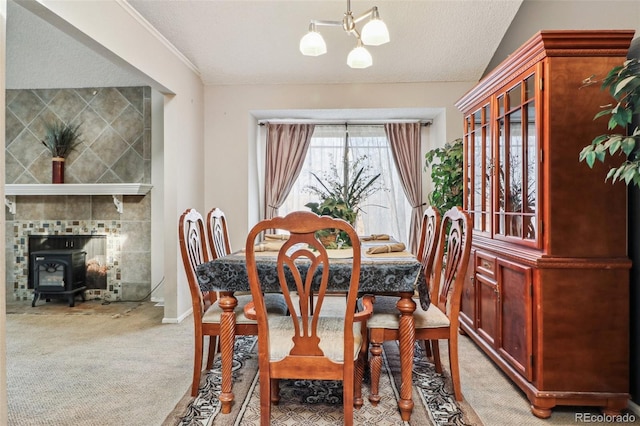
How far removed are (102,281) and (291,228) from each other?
397 centimetres

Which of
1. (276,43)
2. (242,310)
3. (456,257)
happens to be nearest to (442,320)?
(456,257)

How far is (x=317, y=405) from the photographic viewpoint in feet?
6.79

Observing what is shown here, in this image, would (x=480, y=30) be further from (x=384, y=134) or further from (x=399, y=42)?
(x=384, y=134)

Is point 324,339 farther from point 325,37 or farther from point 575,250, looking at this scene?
point 325,37

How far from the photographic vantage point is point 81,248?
451 cm

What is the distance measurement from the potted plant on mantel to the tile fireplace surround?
2.9 inches

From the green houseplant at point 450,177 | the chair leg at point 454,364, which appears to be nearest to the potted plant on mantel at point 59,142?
the green houseplant at point 450,177

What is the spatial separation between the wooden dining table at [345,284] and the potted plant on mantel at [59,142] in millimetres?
3523

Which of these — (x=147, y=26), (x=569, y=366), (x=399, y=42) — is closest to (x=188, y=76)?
(x=147, y=26)

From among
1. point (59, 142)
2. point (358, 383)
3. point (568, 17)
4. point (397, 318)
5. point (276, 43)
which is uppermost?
point (276, 43)

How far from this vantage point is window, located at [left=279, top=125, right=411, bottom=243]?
5.05 m

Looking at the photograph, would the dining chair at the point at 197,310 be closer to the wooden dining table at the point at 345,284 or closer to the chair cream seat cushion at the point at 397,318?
the wooden dining table at the point at 345,284

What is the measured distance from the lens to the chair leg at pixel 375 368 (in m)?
2.01

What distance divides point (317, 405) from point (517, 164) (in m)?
1.84
